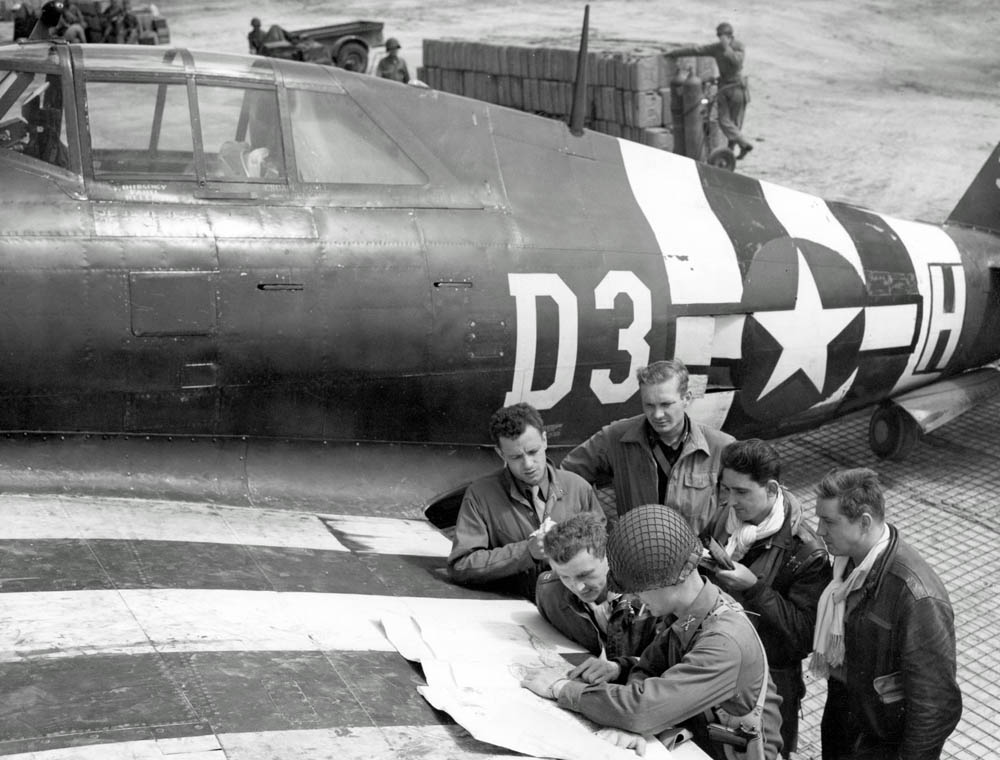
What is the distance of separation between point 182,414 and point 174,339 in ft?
1.38

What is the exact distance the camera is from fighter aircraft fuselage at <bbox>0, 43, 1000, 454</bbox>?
5.98 meters

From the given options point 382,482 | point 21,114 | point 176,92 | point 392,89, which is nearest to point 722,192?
point 392,89

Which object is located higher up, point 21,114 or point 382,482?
point 21,114

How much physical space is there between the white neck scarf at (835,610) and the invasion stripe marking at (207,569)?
1572 millimetres

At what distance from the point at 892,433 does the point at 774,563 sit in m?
4.95

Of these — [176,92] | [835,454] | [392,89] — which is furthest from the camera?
[835,454]

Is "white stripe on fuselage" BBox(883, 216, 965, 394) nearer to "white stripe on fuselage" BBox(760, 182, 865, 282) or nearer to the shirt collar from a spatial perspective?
"white stripe on fuselage" BBox(760, 182, 865, 282)

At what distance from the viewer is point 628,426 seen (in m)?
6.36

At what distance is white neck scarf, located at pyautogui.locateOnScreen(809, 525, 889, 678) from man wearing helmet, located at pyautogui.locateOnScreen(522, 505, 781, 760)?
0.74 metres

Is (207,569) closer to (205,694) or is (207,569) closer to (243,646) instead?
(243,646)

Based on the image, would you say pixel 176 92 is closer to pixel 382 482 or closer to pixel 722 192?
pixel 382 482

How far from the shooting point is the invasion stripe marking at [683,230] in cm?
749

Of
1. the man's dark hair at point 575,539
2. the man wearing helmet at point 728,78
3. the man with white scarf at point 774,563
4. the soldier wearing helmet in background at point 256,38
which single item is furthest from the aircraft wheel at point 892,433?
the soldier wearing helmet in background at point 256,38

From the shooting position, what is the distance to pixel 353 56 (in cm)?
2609
